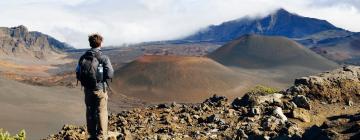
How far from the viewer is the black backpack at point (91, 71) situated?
10727mm

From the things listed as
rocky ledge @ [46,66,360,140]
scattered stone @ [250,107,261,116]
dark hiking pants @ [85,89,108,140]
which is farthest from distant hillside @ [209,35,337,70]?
dark hiking pants @ [85,89,108,140]

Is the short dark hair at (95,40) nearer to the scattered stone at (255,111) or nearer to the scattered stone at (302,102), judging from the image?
the scattered stone at (255,111)

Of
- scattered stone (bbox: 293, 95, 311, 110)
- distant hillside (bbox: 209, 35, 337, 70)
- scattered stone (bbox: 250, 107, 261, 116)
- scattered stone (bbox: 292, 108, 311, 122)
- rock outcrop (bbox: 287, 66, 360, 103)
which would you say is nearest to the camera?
scattered stone (bbox: 292, 108, 311, 122)

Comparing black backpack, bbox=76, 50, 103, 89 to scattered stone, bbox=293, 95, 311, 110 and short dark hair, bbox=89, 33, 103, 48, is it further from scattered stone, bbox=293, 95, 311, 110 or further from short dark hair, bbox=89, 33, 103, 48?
scattered stone, bbox=293, 95, 311, 110

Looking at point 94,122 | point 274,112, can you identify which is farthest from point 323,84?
point 94,122

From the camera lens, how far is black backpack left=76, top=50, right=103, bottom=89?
1073 cm

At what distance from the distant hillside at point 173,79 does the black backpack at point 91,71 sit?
86.7 metres

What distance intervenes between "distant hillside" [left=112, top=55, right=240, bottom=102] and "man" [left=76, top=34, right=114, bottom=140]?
283ft

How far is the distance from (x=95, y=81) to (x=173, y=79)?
104m

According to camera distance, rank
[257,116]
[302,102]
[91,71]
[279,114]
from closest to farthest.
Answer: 1. [91,71]
2. [279,114]
3. [257,116]
4. [302,102]

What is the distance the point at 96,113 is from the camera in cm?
1105

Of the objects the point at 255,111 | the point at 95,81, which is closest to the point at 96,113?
the point at 95,81

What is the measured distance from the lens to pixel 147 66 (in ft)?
415

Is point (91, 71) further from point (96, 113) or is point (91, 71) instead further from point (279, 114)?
point (279, 114)
